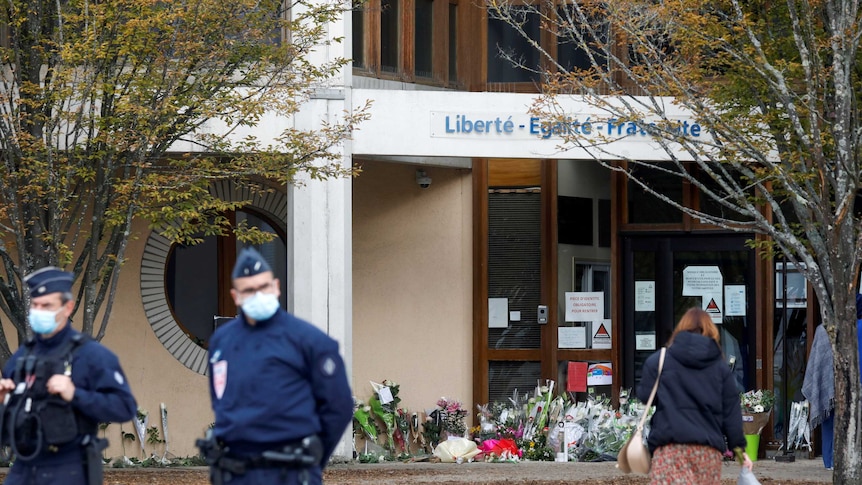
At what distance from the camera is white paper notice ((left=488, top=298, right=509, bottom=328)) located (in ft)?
50.0

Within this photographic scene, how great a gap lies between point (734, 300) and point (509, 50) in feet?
12.7

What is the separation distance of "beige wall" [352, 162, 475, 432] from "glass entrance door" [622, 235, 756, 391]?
6.26ft

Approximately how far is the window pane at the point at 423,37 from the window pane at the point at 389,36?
317 millimetres

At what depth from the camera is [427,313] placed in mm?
15359

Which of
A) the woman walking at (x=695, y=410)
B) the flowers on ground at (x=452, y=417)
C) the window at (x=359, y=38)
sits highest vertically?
the window at (x=359, y=38)

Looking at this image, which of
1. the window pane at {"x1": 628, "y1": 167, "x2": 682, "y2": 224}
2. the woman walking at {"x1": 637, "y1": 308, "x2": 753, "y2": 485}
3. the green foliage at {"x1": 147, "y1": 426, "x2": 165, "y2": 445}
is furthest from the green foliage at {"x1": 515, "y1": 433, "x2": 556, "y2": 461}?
the woman walking at {"x1": 637, "y1": 308, "x2": 753, "y2": 485}

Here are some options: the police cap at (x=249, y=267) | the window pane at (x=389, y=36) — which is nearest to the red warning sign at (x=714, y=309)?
the window pane at (x=389, y=36)

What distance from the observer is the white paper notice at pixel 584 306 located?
15203mm

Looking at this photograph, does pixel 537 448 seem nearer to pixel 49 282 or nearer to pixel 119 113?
pixel 119 113

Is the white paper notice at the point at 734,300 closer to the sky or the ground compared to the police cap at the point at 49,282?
closer to the ground

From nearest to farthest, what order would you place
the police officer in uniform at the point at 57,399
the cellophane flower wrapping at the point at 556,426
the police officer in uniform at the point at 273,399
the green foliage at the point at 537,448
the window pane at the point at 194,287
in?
the police officer in uniform at the point at 273,399 < the police officer in uniform at the point at 57,399 < the cellophane flower wrapping at the point at 556,426 < the green foliage at the point at 537,448 < the window pane at the point at 194,287

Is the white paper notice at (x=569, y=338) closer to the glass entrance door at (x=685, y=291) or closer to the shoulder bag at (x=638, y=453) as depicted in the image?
the glass entrance door at (x=685, y=291)

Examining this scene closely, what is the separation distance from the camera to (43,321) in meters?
5.73

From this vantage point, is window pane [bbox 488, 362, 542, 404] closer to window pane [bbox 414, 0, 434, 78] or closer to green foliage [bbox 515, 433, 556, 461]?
green foliage [bbox 515, 433, 556, 461]
